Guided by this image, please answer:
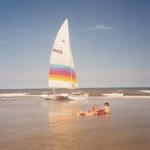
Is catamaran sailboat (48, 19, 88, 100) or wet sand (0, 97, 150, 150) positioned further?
catamaran sailboat (48, 19, 88, 100)

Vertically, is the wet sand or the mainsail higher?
the mainsail

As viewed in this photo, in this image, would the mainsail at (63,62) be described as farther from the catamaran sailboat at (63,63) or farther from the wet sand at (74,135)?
the wet sand at (74,135)

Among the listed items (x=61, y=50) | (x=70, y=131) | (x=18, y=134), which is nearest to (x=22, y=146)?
(x=18, y=134)

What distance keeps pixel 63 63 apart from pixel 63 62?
12cm

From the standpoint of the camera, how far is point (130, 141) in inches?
497

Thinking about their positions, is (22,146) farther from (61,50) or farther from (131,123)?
(61,50)

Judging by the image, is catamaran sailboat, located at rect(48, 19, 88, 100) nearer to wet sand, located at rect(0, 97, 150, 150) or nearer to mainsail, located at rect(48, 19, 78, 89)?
mainsail, located at rect(48, 19, 78, 89)

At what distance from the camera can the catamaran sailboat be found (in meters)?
42.7

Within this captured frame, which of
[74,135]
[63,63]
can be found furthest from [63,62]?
[74,135]

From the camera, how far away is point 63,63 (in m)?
43.1

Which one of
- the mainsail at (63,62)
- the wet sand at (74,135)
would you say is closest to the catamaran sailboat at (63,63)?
the mainsail at (63,62)

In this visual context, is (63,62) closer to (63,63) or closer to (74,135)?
(63,63)

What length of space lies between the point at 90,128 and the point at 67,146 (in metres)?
4.46

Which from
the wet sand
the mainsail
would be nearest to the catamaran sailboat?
the mainsail
